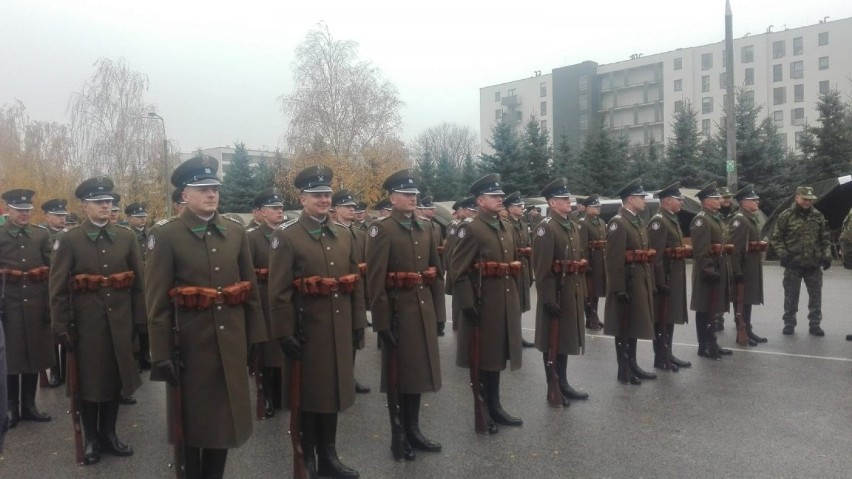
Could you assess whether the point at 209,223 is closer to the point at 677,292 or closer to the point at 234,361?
the point at 234,361

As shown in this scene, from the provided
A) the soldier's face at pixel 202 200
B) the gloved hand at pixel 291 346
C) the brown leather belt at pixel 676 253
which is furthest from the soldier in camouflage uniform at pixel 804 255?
the soldier's face at pixel 202 200

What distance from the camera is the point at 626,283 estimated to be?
25.8ft

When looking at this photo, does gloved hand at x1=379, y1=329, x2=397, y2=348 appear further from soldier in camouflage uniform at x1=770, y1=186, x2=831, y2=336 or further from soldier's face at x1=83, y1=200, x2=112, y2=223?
soldier in camouflage uniform at x1=770, y1=186, x2=831, y2=336

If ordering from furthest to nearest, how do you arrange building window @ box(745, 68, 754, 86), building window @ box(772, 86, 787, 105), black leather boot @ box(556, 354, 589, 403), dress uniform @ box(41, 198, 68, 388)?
1. building window @ box(745, 68, 754, 86)
2. building window @ box(772, 86, 787, 105)
3. dress uniform @ box(41, 198, 68, 388)
4. black leather boot @ box(556, 354, 589, 403)

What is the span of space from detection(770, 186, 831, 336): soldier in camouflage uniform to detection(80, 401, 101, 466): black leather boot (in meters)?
9.39

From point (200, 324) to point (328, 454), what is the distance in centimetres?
155

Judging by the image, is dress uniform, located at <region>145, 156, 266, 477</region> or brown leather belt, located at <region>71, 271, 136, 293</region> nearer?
dress uniform, located at <region>145, 156, 266, 477</region>

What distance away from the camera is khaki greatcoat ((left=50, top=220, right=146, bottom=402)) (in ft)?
18.8

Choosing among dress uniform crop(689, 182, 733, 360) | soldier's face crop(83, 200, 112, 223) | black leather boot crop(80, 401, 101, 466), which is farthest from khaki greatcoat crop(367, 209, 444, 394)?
dress uniform crop(689, 182, 733, 360)

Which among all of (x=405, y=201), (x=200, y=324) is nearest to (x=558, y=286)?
(x=405, y=201)

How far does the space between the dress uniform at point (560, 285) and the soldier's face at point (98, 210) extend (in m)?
4.09

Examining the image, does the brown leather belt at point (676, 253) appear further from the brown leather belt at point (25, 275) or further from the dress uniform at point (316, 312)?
the brown leather belt at point (25, 275)

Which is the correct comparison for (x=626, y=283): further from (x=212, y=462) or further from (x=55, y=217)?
(x=55, y=217)

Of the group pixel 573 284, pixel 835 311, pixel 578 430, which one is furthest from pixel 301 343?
pixel 835 311
